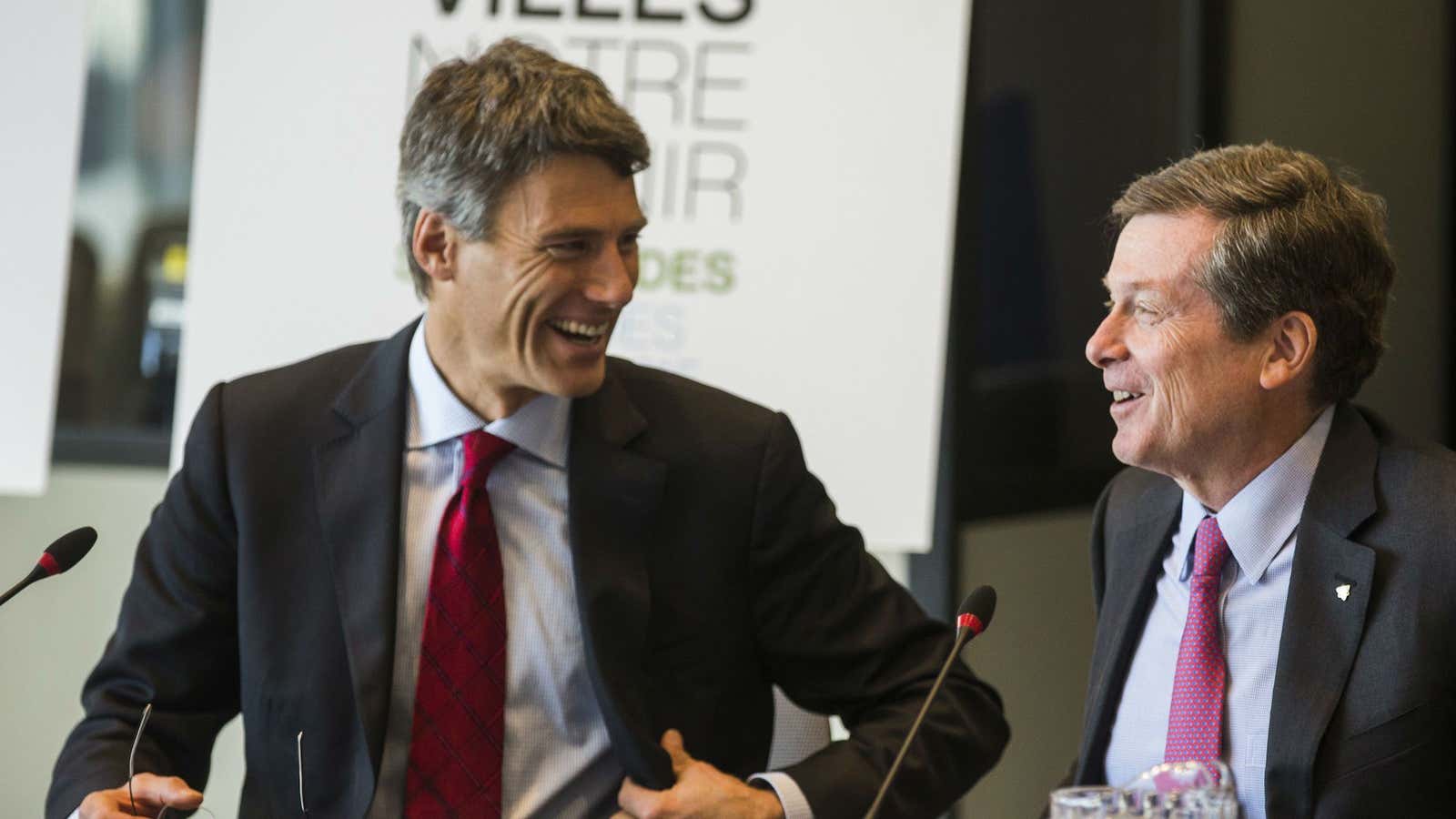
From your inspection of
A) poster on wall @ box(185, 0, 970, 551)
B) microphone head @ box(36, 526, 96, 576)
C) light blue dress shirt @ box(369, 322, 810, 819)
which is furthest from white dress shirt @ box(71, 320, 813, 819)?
poster on wall @ box(185, 0, 970, 551)

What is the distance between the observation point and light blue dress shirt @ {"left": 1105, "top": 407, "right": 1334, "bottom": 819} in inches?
82.0

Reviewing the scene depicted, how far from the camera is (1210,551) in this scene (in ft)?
7.15

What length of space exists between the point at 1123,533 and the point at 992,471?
1.52 metres

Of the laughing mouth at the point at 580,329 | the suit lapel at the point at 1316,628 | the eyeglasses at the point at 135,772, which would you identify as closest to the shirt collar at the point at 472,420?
the laughing mouth at the point at 580,329

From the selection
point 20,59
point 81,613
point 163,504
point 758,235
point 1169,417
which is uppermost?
point 20,59

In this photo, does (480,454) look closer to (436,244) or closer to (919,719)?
(436,244)

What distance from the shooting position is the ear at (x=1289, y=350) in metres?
2.13

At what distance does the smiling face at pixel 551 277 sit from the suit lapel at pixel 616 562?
0.30ft

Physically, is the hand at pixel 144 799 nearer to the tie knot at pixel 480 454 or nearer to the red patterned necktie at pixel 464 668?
the red patterned necktie at pixel 464 668

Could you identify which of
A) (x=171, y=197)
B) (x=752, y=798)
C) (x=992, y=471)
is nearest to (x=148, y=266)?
(x=171, y=197)

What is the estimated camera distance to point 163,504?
7.50 ft

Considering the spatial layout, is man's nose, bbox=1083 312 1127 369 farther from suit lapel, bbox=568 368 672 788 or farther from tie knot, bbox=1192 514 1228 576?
suit lapel, bbox=568 368 672 788

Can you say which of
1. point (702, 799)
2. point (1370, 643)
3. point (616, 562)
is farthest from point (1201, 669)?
point (616, 562)

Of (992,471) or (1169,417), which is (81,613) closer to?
(992,471)
